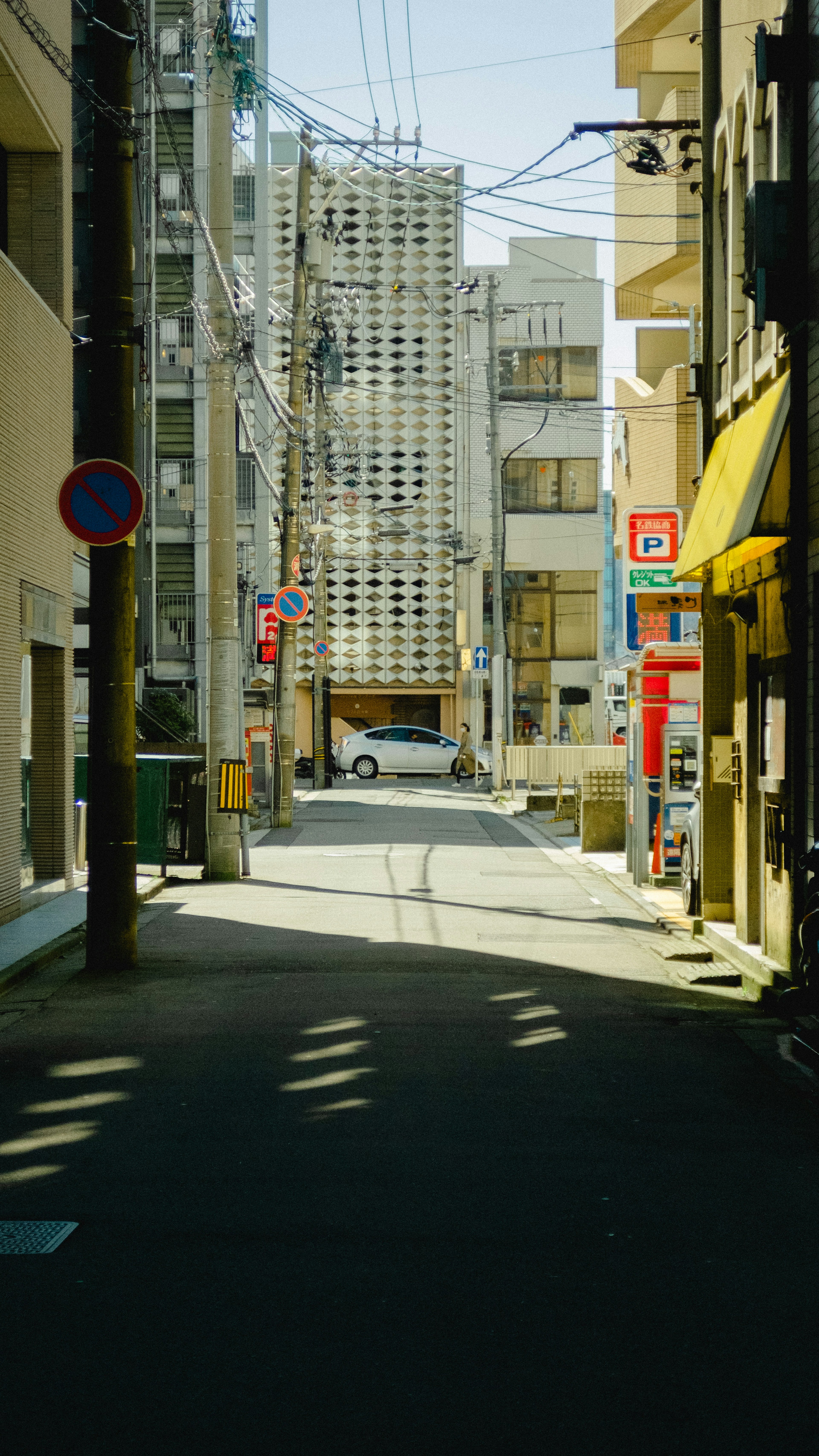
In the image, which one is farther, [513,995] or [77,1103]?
[513,995]

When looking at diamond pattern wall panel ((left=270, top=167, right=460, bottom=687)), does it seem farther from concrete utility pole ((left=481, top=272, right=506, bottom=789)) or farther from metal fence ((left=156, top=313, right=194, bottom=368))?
concrete utility pole ((left=481, top=272, right=506, bottom=789))

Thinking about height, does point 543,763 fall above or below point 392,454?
below

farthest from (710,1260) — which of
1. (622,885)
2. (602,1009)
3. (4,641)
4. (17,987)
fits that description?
(622,885)

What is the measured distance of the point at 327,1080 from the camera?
24.8ft

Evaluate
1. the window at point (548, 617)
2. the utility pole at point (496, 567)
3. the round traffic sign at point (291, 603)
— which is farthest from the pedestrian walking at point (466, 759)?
the round traffic sign at point (291, 603)

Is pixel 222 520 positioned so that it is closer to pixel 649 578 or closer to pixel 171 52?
pixel 649 578

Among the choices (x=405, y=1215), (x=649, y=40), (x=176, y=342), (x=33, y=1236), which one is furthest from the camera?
(x=176, y=342)

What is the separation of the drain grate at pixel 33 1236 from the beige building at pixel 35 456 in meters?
8.68

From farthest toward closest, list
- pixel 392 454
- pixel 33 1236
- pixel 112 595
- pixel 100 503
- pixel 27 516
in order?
pixel 392 454 → pixel 27 516 → pixel 112 595 → pixel 100 503 → pixel 33 1236

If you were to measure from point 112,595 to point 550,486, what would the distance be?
49.2 meters

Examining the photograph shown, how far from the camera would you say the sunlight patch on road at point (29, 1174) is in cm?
571

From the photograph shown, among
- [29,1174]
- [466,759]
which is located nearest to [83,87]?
[29,1174]

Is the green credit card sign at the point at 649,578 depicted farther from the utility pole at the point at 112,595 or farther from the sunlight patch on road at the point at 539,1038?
the sunlight patch on road at the point at 539,1038

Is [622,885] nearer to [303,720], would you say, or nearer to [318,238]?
[318,238]
